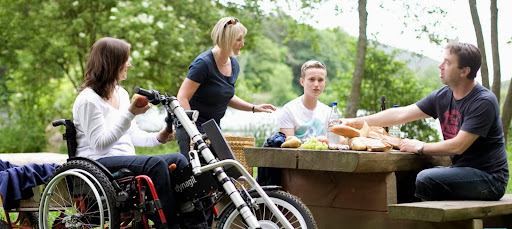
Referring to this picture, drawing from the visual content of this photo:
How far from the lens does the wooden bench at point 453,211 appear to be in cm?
328

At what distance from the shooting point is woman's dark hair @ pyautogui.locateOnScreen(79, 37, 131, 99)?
12.3ft

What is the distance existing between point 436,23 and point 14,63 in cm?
744

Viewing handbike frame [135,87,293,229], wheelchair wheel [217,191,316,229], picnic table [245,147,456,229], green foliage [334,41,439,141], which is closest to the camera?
handbike frame [135,87,293,229]

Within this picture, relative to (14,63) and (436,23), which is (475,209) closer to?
(436,23)

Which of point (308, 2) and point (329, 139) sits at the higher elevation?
point (308, 2)

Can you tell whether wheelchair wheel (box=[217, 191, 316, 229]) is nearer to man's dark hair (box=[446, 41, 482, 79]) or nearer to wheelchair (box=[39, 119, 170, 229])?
wheelchair (box=[39, 119, 170, 229])

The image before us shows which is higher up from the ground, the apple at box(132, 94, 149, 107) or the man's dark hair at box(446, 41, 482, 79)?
the man's dark hair at box(446, 41, 482, 79)

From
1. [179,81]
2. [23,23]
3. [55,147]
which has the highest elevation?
[23,23]

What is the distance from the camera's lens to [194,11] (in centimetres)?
1188

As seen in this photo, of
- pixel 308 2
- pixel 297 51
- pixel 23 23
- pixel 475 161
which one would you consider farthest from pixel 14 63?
pixel 297 51

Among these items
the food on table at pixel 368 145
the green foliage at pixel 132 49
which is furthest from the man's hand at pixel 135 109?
the green foliage at pixel 132 49

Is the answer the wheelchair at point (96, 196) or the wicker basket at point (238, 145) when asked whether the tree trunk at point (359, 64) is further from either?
the wheelchair at point (96, 196)

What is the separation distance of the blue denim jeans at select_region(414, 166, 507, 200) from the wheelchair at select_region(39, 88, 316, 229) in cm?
83

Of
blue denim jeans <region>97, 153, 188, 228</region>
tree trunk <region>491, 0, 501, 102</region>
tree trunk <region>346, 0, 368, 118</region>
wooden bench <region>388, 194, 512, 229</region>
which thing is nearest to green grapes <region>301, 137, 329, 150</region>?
wooden bench <region>388, 194, 512, 229</region>
